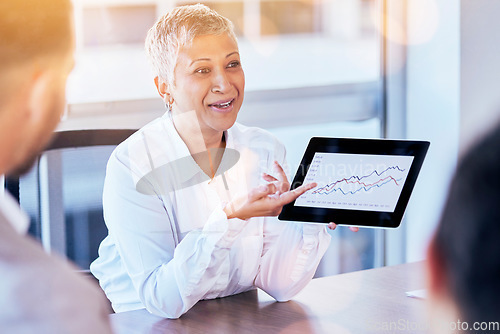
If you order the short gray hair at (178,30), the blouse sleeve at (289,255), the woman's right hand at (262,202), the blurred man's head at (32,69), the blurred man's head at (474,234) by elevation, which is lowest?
the blouse sleeve at (289,255)

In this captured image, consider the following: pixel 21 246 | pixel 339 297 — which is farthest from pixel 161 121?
pixel 21 246

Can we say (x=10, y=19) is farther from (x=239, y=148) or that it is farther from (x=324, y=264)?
(x=324, y=264)

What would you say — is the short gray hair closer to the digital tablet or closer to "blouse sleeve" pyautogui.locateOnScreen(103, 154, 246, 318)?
"blouse sleeve" pyautogui.locateOnScreen(103, 154, 246, 318)

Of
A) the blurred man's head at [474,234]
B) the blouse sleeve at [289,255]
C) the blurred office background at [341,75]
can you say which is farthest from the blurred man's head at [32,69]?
the blurred office background at [341,75]

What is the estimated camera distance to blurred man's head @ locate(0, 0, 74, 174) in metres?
0.53

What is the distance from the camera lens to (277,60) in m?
2.48

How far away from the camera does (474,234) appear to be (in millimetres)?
314

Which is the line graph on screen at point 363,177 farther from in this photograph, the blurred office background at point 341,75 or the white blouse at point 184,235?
the blurred office background at point 341,75

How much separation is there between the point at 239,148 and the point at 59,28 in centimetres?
112

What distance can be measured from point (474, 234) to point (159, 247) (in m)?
1.09

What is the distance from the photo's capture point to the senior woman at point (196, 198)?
49.4 inches

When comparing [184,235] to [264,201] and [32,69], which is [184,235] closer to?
[264,201]

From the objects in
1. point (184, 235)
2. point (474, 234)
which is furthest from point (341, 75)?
point (474, 234)

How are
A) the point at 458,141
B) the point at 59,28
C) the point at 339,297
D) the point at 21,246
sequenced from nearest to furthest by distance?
the point at 21,246 < the point at 59,28 < the point at 339,297 < the point at 458,141
